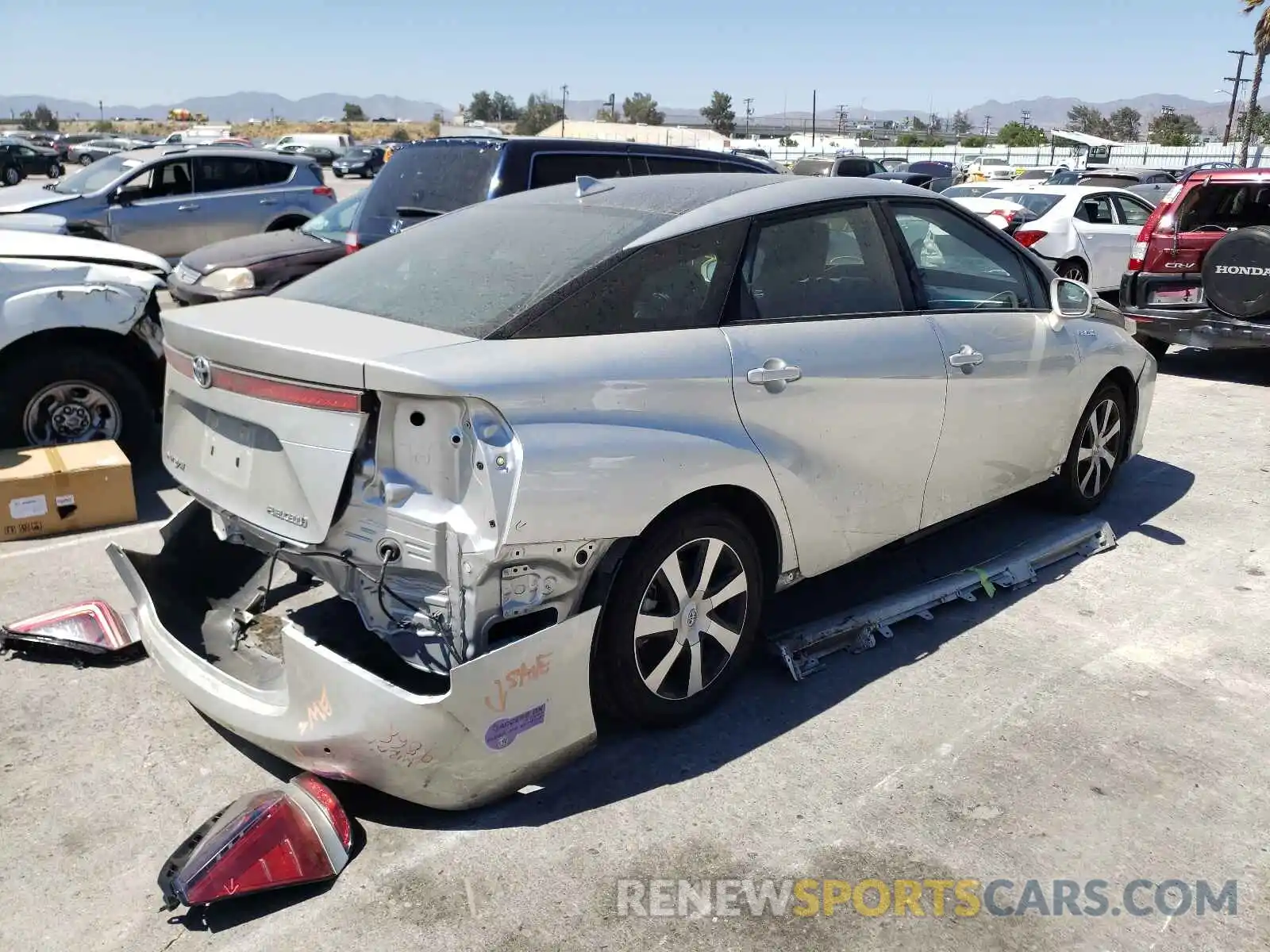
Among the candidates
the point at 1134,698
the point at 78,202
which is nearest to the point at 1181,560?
the point at 1134,698

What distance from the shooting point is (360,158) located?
148 ft

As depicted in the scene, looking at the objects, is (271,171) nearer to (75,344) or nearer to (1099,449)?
(75,344)

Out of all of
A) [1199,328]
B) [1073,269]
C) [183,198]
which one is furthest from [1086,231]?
[183,198]

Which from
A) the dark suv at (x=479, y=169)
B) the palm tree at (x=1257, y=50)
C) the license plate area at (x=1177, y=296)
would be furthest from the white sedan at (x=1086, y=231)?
the palm tree at (x=1257, y=50)

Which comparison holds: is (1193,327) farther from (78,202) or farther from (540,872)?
(78,202)

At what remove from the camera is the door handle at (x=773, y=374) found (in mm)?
3430

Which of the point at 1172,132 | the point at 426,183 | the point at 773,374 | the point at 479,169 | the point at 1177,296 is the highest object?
the point at 1172,132

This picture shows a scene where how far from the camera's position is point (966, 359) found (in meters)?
4.23

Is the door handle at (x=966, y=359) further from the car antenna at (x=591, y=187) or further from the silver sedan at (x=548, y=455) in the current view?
the car antenna at (x=591, y=187)

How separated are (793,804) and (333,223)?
8.66 meters

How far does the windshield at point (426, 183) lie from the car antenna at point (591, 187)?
9.70ft

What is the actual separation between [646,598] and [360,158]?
45.6 metres

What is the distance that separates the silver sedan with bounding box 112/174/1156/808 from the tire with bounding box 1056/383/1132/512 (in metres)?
0.90

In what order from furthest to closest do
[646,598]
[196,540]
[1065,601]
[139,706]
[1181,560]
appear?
[1181,560]
[1065,601]
[196,540]
[139,706]
[646,598]
